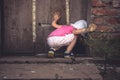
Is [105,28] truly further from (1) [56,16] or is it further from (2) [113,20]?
(1) [56,16]

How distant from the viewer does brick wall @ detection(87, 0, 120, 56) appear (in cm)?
650

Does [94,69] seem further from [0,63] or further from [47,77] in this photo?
[0,63]

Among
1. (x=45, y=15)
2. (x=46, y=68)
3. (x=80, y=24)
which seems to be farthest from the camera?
(x=45, y=15)

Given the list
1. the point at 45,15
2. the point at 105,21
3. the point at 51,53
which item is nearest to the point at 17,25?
the point at 45,15

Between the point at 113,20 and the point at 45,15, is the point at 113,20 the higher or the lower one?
the lower one

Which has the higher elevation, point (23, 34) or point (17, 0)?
point (17, 0)

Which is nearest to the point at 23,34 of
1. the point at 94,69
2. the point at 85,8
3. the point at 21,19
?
the point at 21,19

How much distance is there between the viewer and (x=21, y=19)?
7.04m

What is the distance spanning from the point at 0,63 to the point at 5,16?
1.23 metres

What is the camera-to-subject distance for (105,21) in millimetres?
6527

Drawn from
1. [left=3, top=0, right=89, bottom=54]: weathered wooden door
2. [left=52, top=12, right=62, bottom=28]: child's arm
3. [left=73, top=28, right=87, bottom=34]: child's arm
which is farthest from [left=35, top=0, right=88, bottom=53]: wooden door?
[left=73, top=28, right=87, bottom=34]: child's arm

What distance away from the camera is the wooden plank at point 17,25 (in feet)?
23.0

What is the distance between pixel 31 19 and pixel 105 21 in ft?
5.23

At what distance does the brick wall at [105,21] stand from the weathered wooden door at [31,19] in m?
0.52
